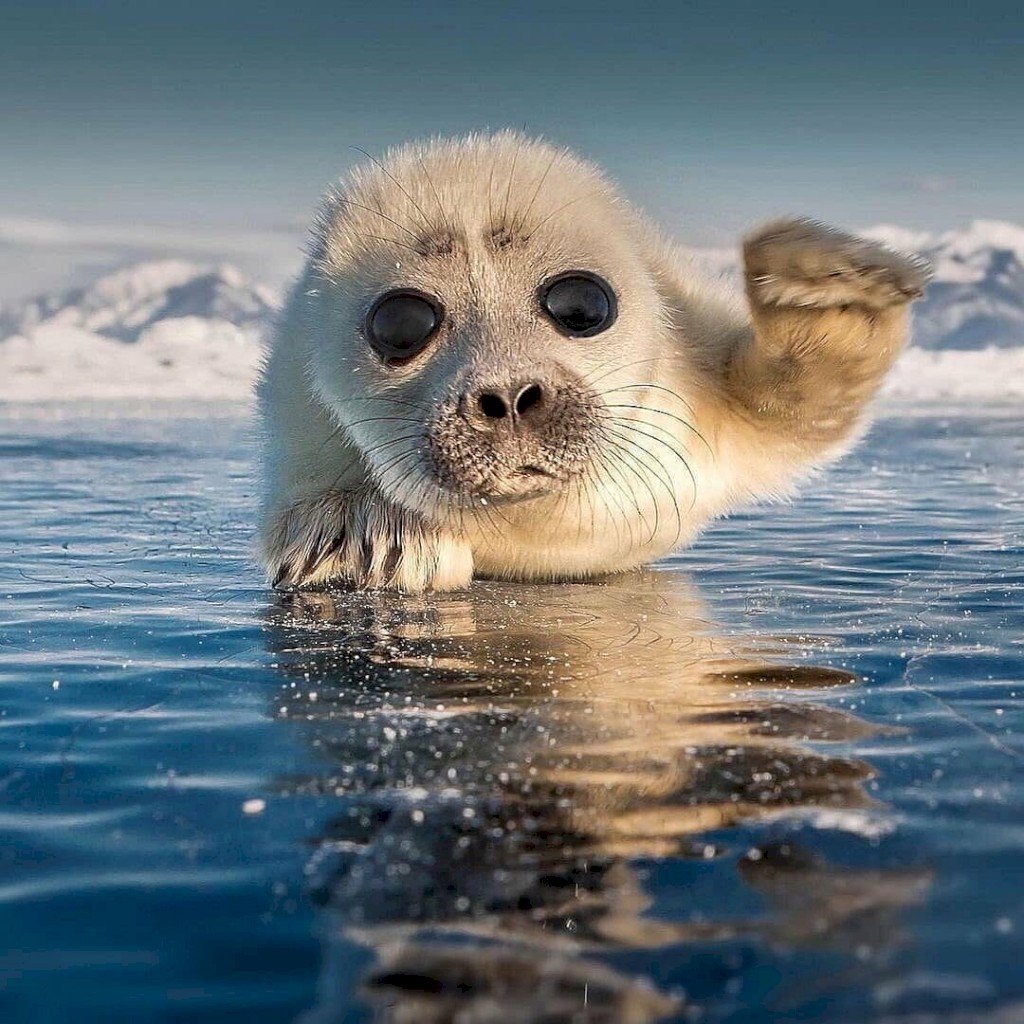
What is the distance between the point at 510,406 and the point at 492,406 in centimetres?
4

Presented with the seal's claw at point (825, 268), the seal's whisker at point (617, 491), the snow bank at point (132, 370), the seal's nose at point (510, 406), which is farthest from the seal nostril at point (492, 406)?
the snow bank at point (132, 370)

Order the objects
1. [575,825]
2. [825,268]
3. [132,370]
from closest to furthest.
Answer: [575,825]
[825,268]
[132,370]

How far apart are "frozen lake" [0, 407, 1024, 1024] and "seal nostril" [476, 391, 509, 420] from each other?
1.75 feet

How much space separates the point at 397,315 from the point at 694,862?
220 centimetres

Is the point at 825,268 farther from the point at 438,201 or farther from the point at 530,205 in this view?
the point at 438,201

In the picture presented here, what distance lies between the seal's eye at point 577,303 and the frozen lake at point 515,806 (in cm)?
77

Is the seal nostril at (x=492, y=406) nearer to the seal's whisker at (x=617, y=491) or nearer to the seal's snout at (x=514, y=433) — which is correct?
the seal's snout at (x=514, y=433)

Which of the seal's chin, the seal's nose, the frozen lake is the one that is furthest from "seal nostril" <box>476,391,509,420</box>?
the frozen lake

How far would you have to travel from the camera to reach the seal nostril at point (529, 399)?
10.8ft

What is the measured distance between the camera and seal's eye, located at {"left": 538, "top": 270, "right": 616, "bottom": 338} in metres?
3.54

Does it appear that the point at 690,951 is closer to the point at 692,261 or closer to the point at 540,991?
the point at 540,991

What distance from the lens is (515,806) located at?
1.92 meters

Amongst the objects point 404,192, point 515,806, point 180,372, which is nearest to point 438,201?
point 404,192

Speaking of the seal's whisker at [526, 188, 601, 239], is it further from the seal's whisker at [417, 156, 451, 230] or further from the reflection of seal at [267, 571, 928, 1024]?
the reflection of seal at [267, 571, 928, 1024]
